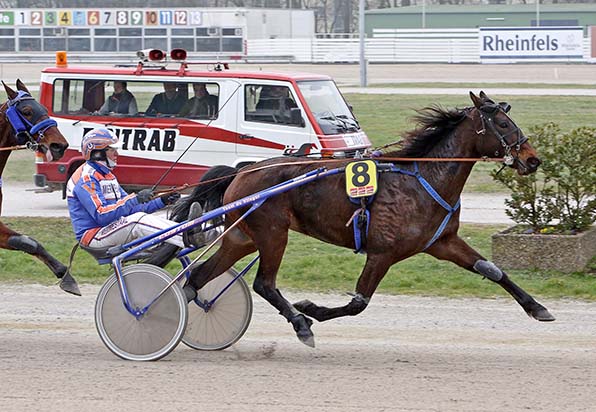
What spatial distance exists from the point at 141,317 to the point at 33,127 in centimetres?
172

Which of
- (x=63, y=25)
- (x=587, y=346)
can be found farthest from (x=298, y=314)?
(x=63, y=25)

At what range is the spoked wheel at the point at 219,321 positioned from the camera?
7.16 metres

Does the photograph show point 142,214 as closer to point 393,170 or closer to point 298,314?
point 298,314

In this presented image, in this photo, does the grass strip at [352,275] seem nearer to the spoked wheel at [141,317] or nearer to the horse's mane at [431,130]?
the horse's mane at [431,130]

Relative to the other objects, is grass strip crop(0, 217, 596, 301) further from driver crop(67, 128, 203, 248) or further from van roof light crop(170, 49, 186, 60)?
van roof light crop(170, 49, 186, 60)

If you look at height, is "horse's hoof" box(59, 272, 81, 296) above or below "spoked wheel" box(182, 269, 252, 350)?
above

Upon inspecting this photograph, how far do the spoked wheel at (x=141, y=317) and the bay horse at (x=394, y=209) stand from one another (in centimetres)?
32

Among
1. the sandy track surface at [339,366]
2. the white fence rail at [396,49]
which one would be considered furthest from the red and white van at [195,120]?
the white fence rail at [396,49]

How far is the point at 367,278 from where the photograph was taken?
6.64 m

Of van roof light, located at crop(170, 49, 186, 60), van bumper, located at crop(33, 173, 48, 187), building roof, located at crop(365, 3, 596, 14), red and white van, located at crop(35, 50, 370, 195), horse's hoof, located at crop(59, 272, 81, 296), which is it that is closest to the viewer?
horse's hoof, located at crop(59, 272, 81, 296)

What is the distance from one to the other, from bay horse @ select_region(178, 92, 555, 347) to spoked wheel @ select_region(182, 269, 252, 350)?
0.22 metres

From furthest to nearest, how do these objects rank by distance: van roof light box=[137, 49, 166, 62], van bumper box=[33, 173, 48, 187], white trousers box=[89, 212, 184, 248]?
van bumper box=[33, 173, 48, 187] → van roof light box=[137, 49, 166, 62] → white trousers box=[89, 212, 184, 248]

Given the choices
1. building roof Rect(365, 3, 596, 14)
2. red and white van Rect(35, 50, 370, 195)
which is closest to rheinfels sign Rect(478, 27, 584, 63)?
building roof Rect(365, 3, 596, 14)

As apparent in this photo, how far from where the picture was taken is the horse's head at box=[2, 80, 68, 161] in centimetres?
752
